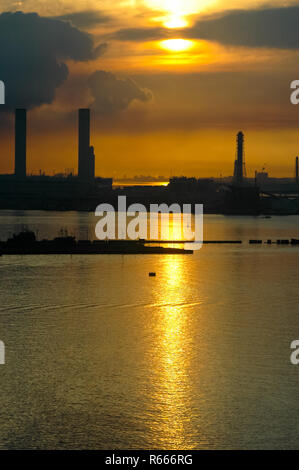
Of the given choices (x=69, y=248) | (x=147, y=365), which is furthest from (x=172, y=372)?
(x=69, y=248)

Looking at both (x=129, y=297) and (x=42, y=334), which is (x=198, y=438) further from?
(x=129, y=297)

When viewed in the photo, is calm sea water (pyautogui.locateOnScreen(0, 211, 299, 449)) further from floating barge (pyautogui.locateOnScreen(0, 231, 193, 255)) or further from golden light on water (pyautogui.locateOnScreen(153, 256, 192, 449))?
floating barge (pyautogui.locateOnScreen(0, 231, 193, 255))

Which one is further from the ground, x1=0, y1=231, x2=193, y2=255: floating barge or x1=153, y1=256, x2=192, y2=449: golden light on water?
x1=0, y1=231, x2=193, y2=255: floating barge

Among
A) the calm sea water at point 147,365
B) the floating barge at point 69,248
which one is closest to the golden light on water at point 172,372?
the calm sea water at point 147,365

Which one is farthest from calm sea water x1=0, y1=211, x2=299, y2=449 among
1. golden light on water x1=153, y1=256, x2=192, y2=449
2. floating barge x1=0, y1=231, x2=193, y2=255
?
floating barge x1=0, y1=231, x2=193, y2=255

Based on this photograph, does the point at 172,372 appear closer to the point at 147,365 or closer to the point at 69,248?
the point at 147,365
